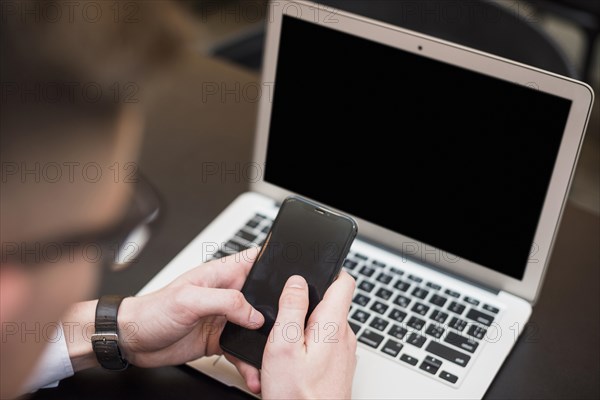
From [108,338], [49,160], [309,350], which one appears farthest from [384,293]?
[49,160]

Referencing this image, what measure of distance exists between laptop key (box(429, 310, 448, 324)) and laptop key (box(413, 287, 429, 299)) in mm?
29

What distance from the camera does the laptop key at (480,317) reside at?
1003mm

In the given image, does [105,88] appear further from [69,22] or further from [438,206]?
[438,206]

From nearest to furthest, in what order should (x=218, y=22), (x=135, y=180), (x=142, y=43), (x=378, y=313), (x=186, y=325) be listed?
(x=142, y=43)
(x=186, y=325)
(x=378, y=313)
(x=135, y=180)
(x=218, y=22)

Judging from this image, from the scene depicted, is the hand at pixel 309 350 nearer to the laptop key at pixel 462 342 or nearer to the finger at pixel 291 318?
the finger at pixel 291 318

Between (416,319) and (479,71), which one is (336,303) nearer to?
(416,319)

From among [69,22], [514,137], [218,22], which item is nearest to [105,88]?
[69,22]

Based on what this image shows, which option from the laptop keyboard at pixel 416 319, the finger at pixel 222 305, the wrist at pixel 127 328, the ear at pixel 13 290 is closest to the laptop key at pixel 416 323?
the laptop keyboard at pixel 416 319

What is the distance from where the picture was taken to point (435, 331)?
38.5 inches

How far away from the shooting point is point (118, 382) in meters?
0.94

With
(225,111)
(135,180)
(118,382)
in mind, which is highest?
(225,111)

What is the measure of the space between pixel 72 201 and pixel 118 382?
58 centimetres

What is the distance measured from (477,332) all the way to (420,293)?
0.09 metres

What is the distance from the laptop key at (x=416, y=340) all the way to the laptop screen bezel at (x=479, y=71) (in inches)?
4.8
